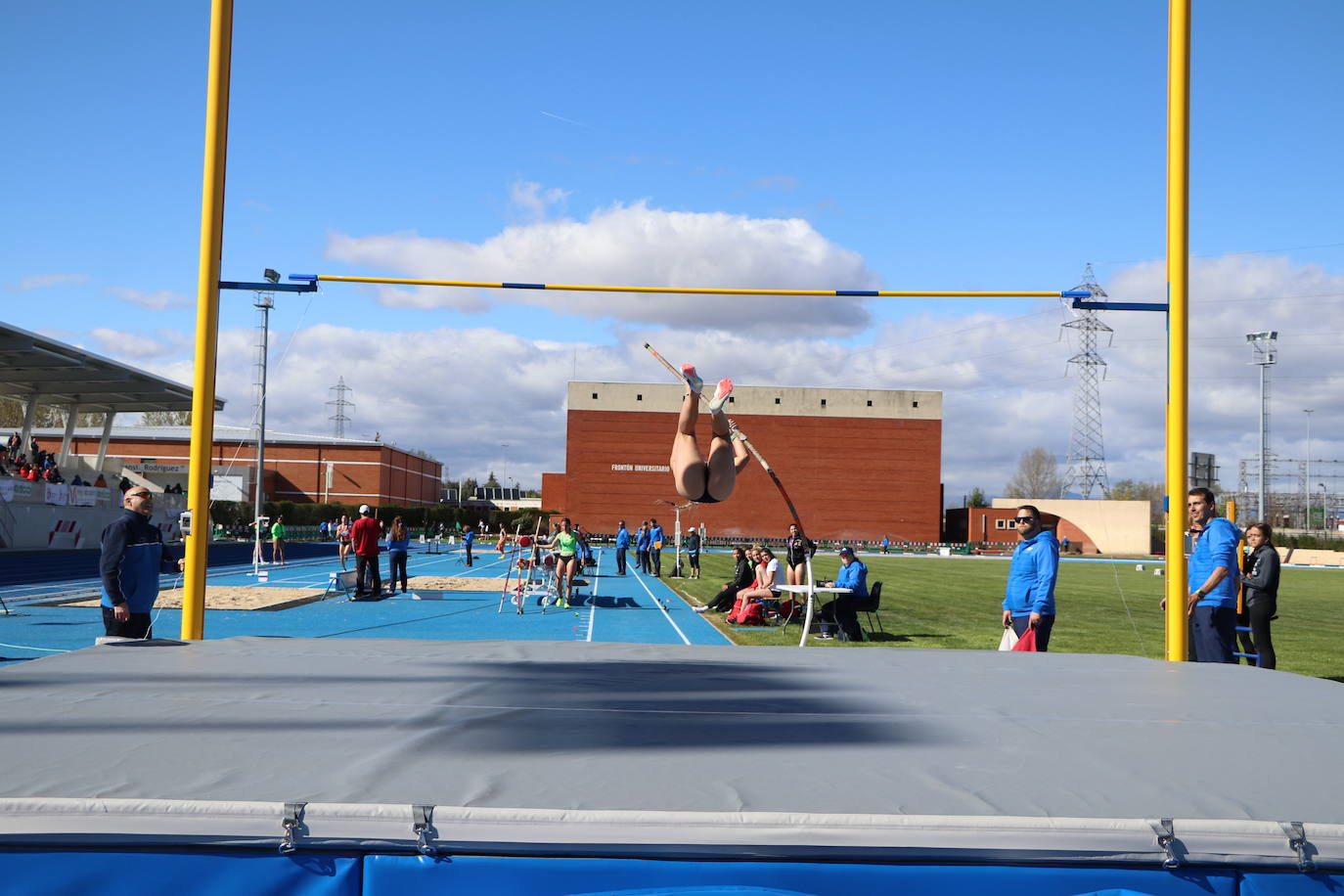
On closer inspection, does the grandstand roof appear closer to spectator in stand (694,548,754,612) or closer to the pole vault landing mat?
spectator in stand (694,548,754,612)

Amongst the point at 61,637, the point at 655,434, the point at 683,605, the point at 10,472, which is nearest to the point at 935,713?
the point at 61,637

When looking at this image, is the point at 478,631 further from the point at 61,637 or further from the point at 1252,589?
the point at 1252,589

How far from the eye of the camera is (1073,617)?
63.0 feet

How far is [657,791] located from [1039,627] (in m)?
5.99

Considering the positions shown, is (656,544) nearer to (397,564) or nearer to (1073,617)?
(397,564)

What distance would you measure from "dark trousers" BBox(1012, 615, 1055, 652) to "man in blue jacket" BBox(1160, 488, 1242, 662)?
0.99 m

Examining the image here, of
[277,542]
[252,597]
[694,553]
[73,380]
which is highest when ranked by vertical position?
[73,380]

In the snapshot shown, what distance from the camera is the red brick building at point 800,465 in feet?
222

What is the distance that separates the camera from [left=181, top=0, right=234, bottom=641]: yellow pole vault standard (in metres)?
7.36

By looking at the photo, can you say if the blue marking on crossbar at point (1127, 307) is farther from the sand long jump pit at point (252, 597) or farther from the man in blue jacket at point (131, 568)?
the sand long jump pit at point (252, 597)

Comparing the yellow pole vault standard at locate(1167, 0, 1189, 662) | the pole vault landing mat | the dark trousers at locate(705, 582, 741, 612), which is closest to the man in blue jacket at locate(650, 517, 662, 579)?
the dark trousers at locate(705, 582, 741, 612)

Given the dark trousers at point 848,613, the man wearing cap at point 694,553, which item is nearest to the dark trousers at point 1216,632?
the dark trousers at point 848,613

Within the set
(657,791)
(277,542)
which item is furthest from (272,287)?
(277,542)

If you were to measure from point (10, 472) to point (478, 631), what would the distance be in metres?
27.6
